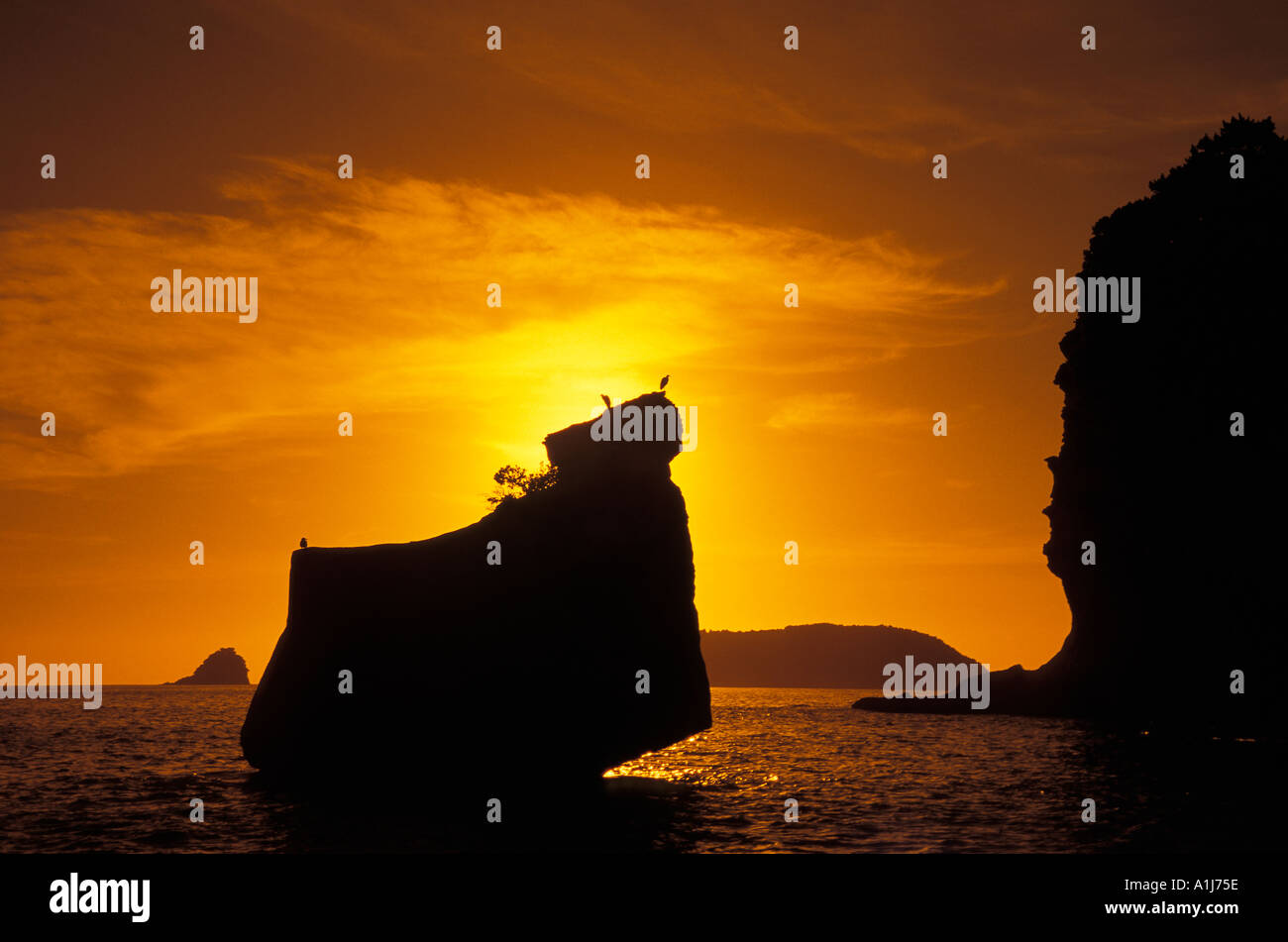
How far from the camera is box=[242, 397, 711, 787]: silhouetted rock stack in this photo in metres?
30.5

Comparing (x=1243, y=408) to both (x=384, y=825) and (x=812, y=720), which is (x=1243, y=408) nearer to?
(x=384, y=825)

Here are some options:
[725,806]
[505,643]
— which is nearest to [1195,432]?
[725,806]

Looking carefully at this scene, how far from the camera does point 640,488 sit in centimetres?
3200

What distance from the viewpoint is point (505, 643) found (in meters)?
30.5

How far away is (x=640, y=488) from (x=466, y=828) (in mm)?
11280

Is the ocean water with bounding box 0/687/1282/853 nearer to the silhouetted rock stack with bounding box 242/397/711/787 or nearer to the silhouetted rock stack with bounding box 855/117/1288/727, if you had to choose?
the silhouetted rock stack with bounding box 242/397/711/787

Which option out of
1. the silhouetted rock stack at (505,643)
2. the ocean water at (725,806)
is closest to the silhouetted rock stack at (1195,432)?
the ocean water at (725,806)

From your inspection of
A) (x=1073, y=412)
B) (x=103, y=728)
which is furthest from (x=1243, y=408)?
(x=103, y=728)

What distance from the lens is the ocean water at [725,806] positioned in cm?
2353

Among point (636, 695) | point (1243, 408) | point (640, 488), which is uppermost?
point (1243, 408)

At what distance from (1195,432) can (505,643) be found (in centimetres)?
4021

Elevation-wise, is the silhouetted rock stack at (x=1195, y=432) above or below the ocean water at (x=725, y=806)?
above

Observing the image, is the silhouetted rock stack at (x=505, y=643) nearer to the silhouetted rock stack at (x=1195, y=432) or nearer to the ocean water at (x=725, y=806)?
the ocean water at (x=725, y=806)

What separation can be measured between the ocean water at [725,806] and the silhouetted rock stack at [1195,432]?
21.1 ft
